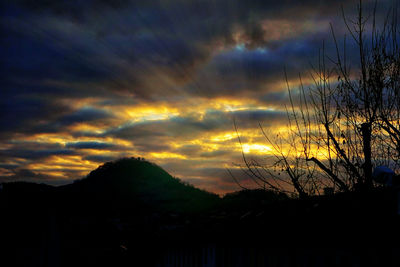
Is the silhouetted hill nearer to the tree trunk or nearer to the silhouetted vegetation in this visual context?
the silhouetted vegetation

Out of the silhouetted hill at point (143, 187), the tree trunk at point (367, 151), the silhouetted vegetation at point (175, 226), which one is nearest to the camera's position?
the silhouetted vegetation at point (175, 226)

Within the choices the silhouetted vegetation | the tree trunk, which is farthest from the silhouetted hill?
the tree trunk

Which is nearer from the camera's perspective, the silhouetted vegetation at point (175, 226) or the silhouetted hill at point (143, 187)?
the silhouetted vegetation at point (175, 226)

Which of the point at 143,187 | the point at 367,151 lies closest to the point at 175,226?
the point at 367,151

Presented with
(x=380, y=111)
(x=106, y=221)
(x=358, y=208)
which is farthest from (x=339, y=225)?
(x=106, y=221)

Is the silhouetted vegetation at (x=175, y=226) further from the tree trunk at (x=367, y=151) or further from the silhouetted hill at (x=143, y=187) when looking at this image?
the tree trunk at (x=367, y=151)

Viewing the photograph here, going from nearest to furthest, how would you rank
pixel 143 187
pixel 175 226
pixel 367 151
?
pixel 367 151 < pixel 175 226 < pixel 143 187

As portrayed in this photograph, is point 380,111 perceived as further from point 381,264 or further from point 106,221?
point 106,221

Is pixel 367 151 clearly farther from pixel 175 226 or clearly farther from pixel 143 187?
pixel 143 187

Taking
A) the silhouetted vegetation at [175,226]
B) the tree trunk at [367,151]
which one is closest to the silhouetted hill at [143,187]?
→ the silhouetted vegetation at [175,226]

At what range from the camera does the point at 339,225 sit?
18.0 feet

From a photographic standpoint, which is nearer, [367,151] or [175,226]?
[367,151]

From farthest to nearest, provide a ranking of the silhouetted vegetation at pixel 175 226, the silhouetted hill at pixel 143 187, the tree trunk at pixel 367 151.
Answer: the silhouetted hill at pixel 143 187 < the tree trunk at pixel 367 151 < the silhouetted vegetation at pixel 175 226

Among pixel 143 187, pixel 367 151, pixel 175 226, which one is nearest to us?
pixel 367 151
